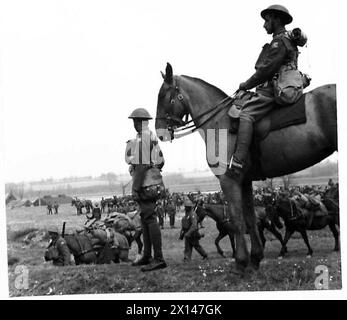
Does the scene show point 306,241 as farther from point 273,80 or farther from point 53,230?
point 53,230

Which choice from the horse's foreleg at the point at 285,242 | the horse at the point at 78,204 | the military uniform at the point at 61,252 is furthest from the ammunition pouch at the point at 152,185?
the horse's foreleg at the point at 285,242

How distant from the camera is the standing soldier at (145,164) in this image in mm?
11766

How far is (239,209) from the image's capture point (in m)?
11.1

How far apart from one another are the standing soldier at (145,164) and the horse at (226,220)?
37.4 inches

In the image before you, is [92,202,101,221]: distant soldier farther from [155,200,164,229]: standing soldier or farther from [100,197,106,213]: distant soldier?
[155,200,164,229]: standing soldier

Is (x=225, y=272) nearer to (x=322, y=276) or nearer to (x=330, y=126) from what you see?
(x=322, y=276)

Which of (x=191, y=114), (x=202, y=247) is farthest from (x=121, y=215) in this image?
(x=191, y=114)

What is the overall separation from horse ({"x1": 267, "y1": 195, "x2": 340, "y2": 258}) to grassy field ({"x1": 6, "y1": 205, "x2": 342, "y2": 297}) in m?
0.14

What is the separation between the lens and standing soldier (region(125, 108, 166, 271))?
11766 millimetres

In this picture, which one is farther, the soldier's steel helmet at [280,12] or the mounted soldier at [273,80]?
the soldier's steel helmet at [280,12]

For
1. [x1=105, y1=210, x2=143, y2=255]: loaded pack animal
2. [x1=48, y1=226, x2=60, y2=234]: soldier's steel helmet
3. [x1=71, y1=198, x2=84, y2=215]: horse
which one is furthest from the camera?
[x1=71, y1=198, x2=84, y2=215]: horse

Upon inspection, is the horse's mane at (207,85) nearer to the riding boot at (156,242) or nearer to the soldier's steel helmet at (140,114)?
the soldier's steel helmet at (140,114)

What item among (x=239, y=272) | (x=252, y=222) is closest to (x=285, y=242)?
(x=252, y=222)

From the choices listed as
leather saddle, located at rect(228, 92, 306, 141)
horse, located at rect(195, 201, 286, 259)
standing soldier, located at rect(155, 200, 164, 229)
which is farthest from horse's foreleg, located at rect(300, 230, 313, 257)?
standing soldier, located at rect(155, 200, 164, 229)
